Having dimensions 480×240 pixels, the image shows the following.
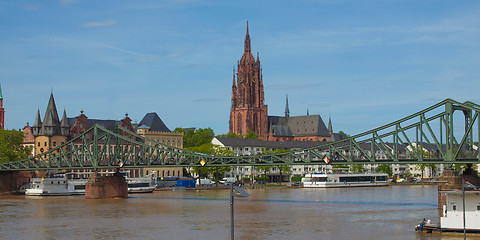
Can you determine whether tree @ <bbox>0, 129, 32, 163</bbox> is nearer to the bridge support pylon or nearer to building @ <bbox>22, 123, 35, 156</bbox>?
building @ <bbox>22, 123, 35, 156</bbox>

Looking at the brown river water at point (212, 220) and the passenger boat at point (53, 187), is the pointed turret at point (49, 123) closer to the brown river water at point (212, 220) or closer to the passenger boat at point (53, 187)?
the passenger boat at point (53, 187)

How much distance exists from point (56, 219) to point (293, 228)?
25823 mm

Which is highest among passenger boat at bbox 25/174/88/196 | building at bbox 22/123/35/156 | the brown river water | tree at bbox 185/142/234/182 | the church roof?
the church roof

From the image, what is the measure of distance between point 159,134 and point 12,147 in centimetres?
4555

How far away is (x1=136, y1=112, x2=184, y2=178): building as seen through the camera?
182 metres

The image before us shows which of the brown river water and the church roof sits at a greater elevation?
the church roof

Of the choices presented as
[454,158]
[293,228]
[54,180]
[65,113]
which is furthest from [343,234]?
[65,113]

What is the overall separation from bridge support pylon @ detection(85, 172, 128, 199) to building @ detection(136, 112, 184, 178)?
6484 cm

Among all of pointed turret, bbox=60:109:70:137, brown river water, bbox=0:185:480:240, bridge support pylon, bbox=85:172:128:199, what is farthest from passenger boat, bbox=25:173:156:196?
brown river water, bbox=0:185:480:240

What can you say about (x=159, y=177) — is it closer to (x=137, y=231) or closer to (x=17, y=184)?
(x=17, y=184)

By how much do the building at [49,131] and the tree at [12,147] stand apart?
2.95m

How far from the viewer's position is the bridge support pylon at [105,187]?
360 ft

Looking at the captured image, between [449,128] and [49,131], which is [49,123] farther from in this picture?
[449,128]

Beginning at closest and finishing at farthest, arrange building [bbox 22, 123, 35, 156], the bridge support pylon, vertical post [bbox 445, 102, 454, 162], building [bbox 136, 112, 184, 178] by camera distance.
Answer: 1. vertical post [bbox 445, 102, 454, 162]
2. the bridge support pylon
3. building [bbox 22, 123, 35, 156]
4. building [bbox 136, 112, 184, 178]
